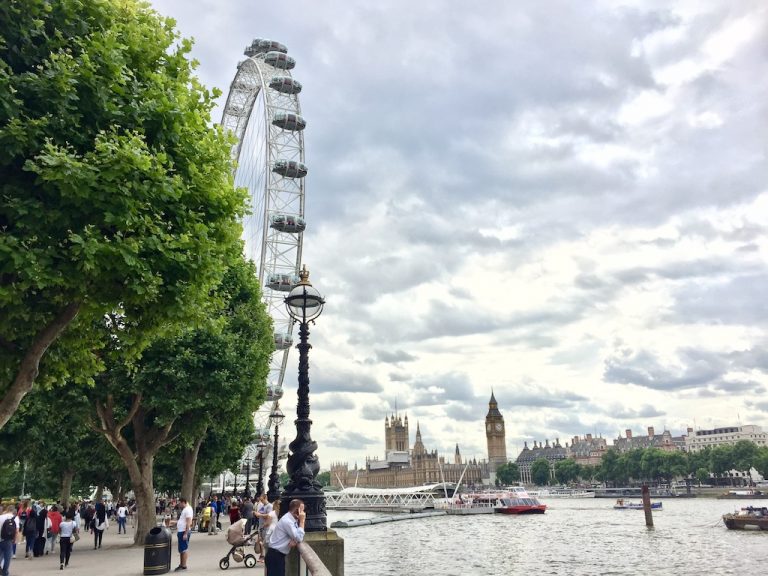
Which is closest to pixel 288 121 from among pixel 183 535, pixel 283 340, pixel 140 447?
pixel 283 340

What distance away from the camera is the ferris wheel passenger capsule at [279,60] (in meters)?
55.0

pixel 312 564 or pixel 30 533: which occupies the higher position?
pixel 312 564

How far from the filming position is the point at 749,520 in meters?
53.3

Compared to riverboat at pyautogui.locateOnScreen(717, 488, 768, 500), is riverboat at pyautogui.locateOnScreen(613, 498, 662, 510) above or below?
above

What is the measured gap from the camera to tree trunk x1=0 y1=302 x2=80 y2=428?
1059cm

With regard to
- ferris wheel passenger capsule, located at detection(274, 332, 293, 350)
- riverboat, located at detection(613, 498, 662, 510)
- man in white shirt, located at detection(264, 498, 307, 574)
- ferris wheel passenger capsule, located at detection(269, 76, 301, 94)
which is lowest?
riverboat, located at detection(613, 498, 662, 510)

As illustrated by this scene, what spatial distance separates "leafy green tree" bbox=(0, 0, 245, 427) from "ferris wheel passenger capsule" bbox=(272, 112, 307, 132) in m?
41.2

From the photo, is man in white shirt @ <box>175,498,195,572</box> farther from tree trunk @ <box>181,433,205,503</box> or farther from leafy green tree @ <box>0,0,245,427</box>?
tree trunk @ <box>181,433,205,503</box>

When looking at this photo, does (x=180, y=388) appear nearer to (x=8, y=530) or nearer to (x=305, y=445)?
(x=8, y=530)

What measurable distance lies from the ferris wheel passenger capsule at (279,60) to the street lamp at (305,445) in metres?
46.6

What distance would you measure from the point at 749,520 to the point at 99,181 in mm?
60290

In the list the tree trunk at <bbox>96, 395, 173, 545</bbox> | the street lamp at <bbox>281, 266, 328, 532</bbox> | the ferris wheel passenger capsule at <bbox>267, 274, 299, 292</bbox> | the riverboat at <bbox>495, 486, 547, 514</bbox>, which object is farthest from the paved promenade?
the riverboat at <bbox>495, 486, 547, 514</bbox>

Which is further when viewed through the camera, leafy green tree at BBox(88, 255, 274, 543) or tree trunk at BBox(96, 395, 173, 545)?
tree trunk at BBox(96, 395, 173, 545)

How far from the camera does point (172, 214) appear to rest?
37.6ft
